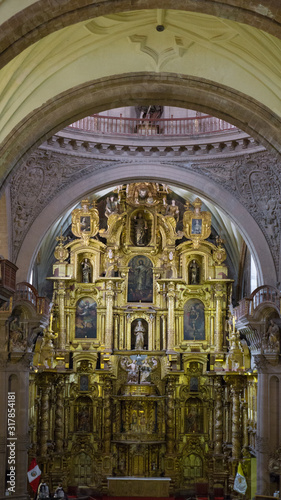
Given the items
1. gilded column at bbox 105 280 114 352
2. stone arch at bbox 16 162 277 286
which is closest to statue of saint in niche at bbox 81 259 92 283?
gilded column at bbox 105 280 114 352

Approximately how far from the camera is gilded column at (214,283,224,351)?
29.7 meters

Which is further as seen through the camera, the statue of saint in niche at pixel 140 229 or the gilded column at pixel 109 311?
the statue of saint in niche at pixel 140 229

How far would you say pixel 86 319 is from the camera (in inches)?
1193

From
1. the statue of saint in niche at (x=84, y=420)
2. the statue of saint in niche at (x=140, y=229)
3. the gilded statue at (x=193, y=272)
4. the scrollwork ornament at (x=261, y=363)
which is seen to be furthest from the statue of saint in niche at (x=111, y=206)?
the scrollwork ornament at (x=261, y=363)

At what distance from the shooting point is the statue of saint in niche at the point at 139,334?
30.1 m

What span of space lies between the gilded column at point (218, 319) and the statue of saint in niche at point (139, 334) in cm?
287

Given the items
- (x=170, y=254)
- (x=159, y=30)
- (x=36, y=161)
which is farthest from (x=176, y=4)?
(x=170, y=254)

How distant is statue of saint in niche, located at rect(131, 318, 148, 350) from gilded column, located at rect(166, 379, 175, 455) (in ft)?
6.00

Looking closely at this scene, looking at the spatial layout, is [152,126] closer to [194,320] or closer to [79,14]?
[194,320]

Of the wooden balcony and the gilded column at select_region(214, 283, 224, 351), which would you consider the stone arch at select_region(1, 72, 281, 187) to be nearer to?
the wooden balcony

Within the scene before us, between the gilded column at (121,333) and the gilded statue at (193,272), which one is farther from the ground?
the gilded statue at (193,272)

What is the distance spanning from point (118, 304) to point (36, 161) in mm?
8674

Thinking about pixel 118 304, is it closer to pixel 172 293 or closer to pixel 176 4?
pixel 172 293

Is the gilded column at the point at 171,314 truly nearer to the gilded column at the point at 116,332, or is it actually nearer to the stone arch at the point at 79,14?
the gilded column at the point at 116,332
